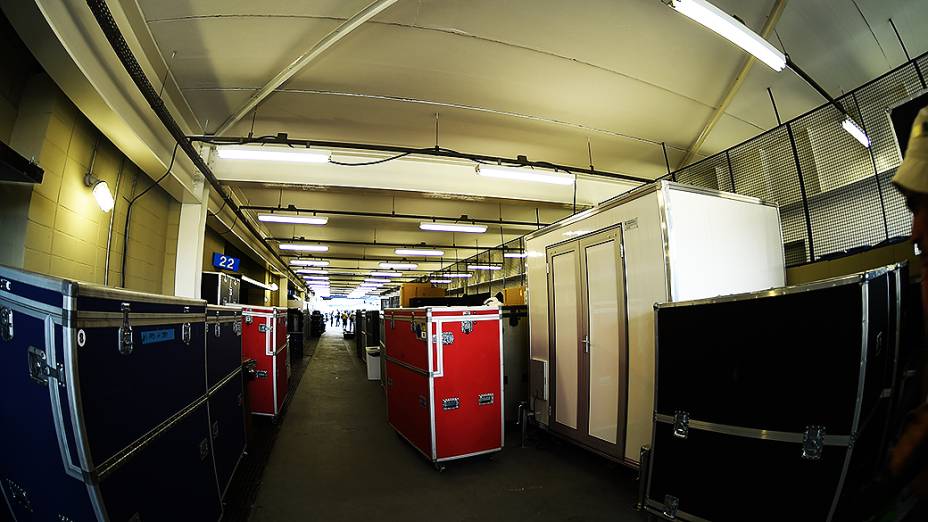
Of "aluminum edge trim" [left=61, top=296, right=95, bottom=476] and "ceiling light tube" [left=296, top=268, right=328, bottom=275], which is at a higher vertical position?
"ceiling light tube" [left=296, top=268, right=328, bottom=275]

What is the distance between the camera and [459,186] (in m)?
6.59

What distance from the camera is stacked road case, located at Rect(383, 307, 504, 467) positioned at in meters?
3.38

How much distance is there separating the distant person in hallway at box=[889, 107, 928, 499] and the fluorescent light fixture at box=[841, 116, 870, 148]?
14.2 ft

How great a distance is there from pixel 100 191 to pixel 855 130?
891cm

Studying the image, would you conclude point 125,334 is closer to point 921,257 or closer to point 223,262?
point 921,257

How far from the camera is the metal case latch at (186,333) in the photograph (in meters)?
2.05

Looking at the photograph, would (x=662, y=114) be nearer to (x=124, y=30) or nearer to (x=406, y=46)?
(x=406, y=46)

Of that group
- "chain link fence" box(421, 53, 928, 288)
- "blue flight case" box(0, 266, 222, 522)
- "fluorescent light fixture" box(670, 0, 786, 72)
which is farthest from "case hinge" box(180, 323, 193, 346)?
"chain link fence" box(421, 53, 928, 288)

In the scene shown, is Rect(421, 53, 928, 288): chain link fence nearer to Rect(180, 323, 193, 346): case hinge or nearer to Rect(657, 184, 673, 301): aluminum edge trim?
Rect(657, 184, 673, 301): aluminum edge trim

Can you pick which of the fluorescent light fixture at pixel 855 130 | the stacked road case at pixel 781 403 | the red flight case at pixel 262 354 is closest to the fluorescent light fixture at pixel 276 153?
the red flight case at pixel 262 354

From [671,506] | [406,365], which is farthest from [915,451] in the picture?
[406,365]

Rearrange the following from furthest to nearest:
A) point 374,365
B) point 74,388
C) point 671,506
→ point 374,365, point 671,506, point 74,388

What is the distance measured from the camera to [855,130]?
389cm

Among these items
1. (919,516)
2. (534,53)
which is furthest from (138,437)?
(534,53)
